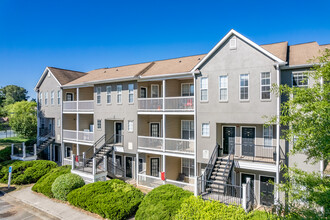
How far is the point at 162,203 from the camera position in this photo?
1084 centimetres

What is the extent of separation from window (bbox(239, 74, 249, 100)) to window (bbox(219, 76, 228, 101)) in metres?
0.99

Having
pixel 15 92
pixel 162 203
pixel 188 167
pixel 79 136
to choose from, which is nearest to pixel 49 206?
pixel 162 203

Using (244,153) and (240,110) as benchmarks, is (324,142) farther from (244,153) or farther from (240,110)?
(244,153)

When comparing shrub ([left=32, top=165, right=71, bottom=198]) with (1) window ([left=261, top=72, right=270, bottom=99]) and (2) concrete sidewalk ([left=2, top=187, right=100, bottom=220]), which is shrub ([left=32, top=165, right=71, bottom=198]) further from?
(1) window ([left=261, top=72, right=270, bottom=99])

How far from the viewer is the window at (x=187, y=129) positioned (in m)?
17.9

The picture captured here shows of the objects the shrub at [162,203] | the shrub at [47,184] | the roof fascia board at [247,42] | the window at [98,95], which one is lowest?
the shrub at [47,184]

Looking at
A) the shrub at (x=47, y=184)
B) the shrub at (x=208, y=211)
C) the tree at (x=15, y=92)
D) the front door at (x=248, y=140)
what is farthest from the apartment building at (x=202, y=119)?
the tree at (x=15, y=92)

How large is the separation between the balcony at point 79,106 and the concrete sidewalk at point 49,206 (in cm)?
866

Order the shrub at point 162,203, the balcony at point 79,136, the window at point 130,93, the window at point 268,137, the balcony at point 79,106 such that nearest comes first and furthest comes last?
the shrub at point 162,203
the window at point 268,137
the window at point 130,93
the balcony at point 79,136
the balcony at point 79,106

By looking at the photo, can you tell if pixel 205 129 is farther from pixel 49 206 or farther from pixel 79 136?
pixel 79 136

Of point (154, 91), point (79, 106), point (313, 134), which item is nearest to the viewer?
point (313, 134)

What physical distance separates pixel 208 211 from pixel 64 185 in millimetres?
11111

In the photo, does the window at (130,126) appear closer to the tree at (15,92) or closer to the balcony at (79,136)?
the balcony at (79,136)

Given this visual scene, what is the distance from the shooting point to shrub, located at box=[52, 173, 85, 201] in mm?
14969
